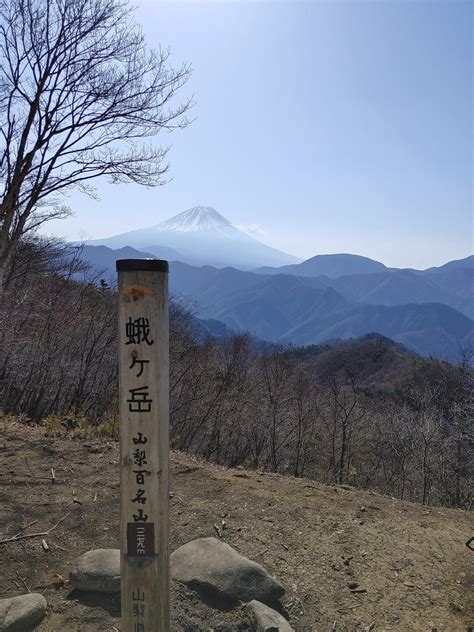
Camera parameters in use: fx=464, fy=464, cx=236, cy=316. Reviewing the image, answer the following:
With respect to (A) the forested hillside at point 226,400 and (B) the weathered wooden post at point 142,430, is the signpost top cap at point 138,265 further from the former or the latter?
(A) the forested hillside at point 226,400

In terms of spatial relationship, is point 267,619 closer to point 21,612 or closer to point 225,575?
point 225,575

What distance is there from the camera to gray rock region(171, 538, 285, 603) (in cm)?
355

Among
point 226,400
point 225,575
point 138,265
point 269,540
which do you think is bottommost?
point 226,400

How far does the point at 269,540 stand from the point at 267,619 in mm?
1209

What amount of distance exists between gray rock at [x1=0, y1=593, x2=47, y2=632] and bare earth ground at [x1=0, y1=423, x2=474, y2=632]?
0.28ft

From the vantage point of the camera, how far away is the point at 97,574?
3.41 m

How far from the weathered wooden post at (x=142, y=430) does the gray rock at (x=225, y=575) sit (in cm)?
139

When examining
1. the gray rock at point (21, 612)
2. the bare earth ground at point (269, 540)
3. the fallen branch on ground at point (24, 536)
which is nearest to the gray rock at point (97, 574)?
the bare earth ground at point (269, 540)

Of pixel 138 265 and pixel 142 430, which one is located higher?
pixel 138 265

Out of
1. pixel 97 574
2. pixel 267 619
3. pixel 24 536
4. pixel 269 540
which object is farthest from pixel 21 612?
pixel 269 540

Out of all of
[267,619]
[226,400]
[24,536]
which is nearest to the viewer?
[267,619]

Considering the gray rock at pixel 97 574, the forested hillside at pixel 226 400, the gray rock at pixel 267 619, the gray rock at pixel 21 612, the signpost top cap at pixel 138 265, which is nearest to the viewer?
the signpost top cap at pixel 138 265

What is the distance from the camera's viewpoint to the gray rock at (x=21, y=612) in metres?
2.96

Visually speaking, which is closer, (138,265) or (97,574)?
(138,265)
